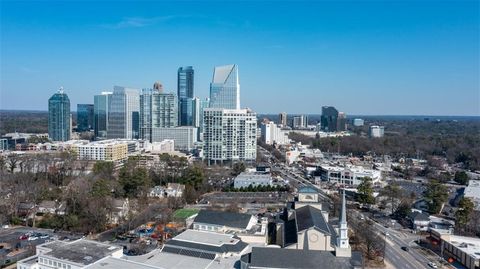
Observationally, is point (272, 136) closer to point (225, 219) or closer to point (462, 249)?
point (225, 219)

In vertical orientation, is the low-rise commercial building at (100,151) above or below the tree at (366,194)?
above

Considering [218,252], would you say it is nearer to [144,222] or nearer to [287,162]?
[144,222]

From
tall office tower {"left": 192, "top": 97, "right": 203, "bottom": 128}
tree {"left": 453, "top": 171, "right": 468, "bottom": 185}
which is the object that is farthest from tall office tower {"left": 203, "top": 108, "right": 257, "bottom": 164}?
tall office tower {"left": 192, "top": 97, "right": 203, "bottom": 128}

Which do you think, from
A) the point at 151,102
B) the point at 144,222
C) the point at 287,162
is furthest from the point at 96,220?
the point at 151,102

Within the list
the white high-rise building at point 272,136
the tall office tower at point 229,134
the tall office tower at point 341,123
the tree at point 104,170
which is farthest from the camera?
the tall office tower at point 341,123

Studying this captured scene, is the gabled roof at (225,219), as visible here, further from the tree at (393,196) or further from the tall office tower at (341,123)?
the tall office tower at (341,123)

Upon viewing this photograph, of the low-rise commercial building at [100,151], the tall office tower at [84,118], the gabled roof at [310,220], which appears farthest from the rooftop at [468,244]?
the tall office tower at [84,118]

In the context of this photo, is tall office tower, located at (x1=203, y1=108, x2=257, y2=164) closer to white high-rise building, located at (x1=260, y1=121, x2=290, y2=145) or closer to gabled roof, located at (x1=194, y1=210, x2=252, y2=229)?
gabled roof, located at (x1=194, y1=210, x2=252, y2=229)
